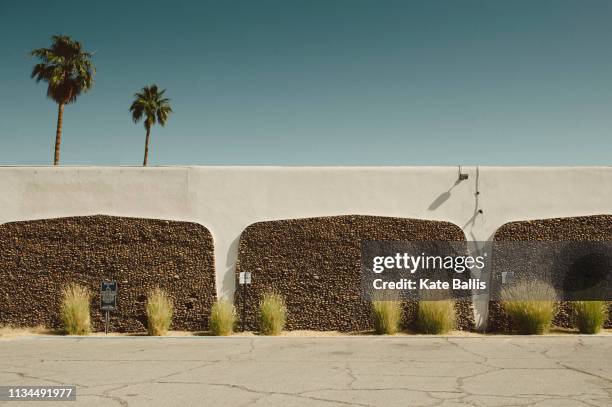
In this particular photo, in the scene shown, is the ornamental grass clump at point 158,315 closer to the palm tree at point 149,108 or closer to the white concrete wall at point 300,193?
the white concrete wall at point 300,193

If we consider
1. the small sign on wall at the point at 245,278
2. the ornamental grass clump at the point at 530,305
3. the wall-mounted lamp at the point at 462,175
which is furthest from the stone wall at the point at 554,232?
Result: the small sign on wall at the point at 245,278

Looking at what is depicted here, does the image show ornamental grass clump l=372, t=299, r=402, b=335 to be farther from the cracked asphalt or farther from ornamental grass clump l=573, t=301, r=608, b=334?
ornamental grass clump l=573, t=301, r=608, b=334

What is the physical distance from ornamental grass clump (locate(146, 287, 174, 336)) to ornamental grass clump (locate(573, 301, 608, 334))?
10.3 metres

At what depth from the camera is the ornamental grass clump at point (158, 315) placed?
46.8 feet

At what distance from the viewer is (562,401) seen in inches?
274

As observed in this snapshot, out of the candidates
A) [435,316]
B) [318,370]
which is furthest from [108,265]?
[435,316]

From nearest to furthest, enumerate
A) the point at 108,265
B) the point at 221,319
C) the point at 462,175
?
the point at 221,319, the point at 108,265, the point at 462,175

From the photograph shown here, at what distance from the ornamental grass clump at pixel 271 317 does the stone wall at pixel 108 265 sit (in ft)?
5.02

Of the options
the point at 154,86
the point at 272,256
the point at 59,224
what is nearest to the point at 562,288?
the point at 272,256

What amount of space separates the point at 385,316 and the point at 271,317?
2820 mm

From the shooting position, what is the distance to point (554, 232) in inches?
602

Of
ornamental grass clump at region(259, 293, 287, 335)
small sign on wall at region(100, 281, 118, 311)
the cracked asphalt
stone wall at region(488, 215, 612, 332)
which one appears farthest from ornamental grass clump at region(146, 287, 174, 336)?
stone wall at region(488, 215, 612, 332)

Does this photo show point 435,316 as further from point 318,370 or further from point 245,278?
point 318,370

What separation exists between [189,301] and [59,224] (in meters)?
4.05
